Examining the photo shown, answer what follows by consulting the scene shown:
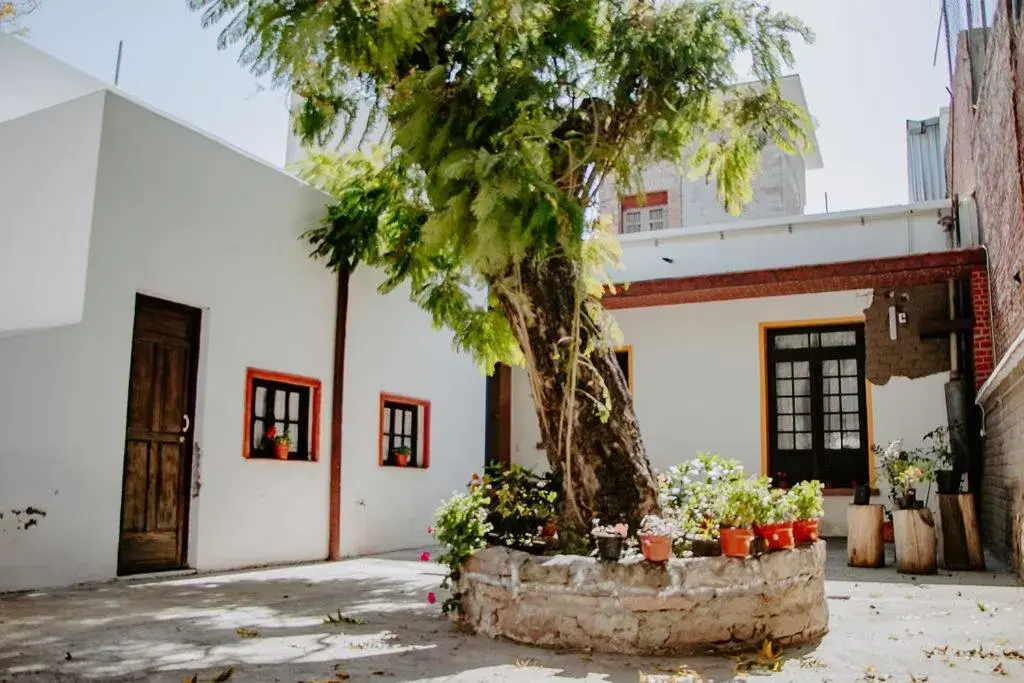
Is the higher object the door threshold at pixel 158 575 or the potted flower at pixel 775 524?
the potted flower at pixel 775 524

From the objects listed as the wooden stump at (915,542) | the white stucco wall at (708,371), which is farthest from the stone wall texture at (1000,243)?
the white stucco wall at (708,371)

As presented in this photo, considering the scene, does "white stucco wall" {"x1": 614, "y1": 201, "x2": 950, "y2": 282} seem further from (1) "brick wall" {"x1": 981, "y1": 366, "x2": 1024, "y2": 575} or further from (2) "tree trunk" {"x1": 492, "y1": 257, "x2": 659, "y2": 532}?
(2) "tree trunk" {"x1": 492, "y1": 257, "x2": 659, "y2": 532}

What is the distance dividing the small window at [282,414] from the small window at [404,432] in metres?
1.21

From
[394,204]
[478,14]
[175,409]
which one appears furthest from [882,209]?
[175,409]

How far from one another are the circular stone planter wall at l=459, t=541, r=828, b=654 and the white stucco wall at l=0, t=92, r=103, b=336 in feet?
14.7

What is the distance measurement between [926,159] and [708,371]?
9359 mm

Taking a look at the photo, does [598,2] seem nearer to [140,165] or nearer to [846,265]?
[140,165]

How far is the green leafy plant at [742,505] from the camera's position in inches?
192

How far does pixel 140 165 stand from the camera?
24.7ft

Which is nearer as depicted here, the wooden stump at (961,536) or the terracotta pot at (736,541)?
the terracotta pot at (736,541)

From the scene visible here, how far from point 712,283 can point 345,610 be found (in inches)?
261

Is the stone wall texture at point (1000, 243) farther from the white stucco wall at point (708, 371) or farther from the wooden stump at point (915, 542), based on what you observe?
the white stucco wall at point (708, 371)

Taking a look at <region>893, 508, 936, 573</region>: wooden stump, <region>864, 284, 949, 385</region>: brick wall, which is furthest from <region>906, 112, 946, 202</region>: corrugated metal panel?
<region>893, 508, 936, 573</region>: wooden stump

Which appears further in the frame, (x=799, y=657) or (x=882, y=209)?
(x=882, y=209)
